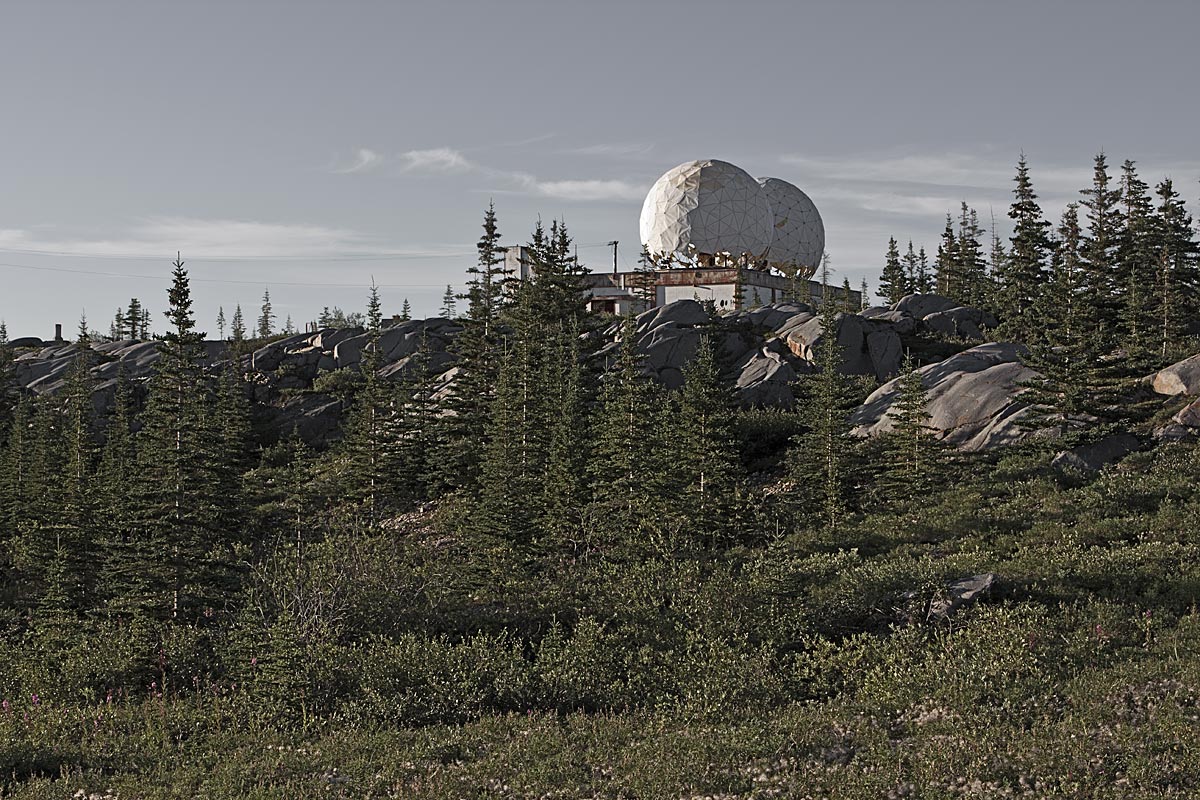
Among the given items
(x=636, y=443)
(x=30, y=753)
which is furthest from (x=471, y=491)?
(x=30, y=753)

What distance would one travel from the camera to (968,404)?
32250 mm

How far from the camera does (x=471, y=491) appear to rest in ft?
109

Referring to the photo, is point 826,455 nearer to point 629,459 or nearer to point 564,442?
point 629,459

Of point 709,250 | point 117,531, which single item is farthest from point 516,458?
Result: point 709,250

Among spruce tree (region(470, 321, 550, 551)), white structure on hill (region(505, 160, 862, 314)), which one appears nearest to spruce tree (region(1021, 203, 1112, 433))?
spruce tree (region(470, 321, 550, 551))

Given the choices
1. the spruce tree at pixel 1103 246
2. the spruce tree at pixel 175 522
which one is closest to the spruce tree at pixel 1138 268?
the spruce tree at pixel 1103 246

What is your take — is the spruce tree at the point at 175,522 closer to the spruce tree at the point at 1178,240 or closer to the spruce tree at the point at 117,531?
the spruce tree at the point at 117,531

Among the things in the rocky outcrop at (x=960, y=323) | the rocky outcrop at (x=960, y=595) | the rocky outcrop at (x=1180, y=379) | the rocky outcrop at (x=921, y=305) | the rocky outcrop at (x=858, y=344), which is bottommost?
the rocky outcrop at (x=960, y=595)

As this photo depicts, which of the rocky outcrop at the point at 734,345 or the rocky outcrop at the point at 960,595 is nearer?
the rocky outcrop at the point at 960,595

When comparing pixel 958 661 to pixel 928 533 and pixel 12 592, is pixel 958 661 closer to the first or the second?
pixel 928 533

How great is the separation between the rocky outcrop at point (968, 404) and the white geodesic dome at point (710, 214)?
1145 inches

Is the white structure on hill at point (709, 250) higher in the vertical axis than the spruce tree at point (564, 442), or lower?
higher

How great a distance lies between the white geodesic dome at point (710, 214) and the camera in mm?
64188

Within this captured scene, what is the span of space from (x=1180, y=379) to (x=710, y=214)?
125 feet
